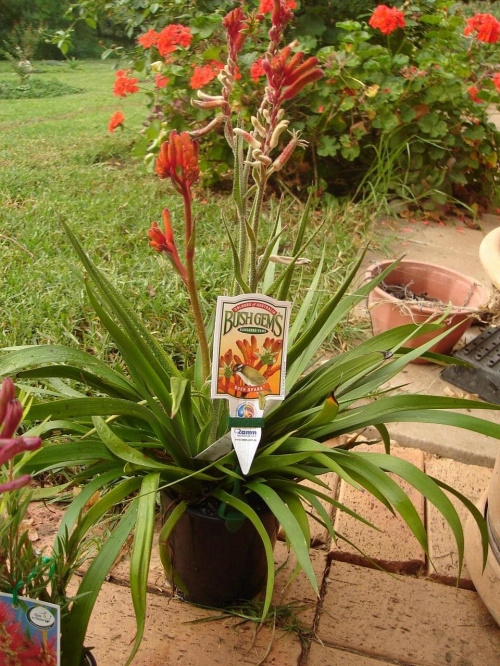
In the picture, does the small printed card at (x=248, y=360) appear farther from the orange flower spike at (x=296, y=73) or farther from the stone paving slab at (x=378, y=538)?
the stone paving slab at (x=378, y=538)

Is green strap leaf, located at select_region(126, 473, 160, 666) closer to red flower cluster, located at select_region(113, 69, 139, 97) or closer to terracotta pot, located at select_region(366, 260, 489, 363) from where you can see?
terracotta pot, located at select_region(366, 260, 489, 363)

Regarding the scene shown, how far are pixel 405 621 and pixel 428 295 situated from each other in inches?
59.5

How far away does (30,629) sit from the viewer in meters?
0.86

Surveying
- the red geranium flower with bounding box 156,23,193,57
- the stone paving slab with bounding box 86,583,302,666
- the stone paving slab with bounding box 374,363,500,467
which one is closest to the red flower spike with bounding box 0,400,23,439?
the stone paving slab with bounding box 86,583,302,666

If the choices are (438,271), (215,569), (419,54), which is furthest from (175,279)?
(419,54)

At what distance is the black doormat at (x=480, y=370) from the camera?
219cm

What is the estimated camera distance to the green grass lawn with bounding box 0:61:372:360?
2.20m

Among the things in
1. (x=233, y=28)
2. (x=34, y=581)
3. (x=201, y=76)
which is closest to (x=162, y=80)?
(x=201, y=76)

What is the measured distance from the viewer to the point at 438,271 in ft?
8.61

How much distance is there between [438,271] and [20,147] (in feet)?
A: 9.55

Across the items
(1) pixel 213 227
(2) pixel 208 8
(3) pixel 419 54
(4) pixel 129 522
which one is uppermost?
(2) pixel 208 8

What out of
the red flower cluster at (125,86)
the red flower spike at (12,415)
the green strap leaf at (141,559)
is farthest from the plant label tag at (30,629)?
the red flower cluster at (125,86)

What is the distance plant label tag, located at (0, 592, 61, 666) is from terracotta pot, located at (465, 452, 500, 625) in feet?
2.99

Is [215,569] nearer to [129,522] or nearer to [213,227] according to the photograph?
[129,522]
